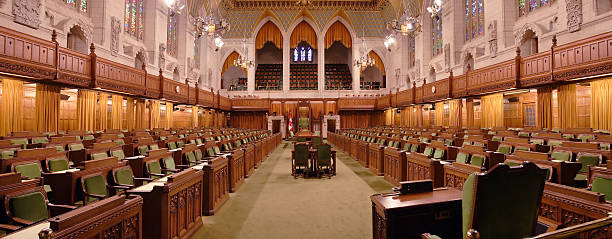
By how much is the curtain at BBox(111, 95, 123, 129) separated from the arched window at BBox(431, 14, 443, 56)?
1861 cm

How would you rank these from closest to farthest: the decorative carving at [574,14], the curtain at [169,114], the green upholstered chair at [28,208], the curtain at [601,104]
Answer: the green upholstered chair at [28,208]
the curtain at [601,104]
the decorative carving at [574,14]
the curtain at [169,114]

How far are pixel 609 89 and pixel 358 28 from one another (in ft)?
67.1

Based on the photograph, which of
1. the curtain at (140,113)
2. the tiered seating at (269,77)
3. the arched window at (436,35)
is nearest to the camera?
the curtain at (140,113)

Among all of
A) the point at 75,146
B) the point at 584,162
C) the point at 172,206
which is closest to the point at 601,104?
the point at 584,162

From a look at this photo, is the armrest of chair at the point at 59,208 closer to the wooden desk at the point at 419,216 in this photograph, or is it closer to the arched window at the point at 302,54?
the wooden desk at the point at 419,216

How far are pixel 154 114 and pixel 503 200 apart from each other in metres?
15.4

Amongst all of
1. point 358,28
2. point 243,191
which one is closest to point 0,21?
point 243,191

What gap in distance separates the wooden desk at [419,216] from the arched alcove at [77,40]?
14.0m

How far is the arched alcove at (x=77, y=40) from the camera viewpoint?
37.0ft

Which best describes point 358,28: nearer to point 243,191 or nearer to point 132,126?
point 132,126

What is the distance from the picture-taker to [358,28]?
26438mm

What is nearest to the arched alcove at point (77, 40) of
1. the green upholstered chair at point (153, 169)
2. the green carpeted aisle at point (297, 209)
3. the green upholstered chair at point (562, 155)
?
the green carpeted aisle at point (297, 209)

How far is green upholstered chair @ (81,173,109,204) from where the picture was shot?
293 cm

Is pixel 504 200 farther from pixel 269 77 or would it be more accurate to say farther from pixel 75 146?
pixel 269 77
